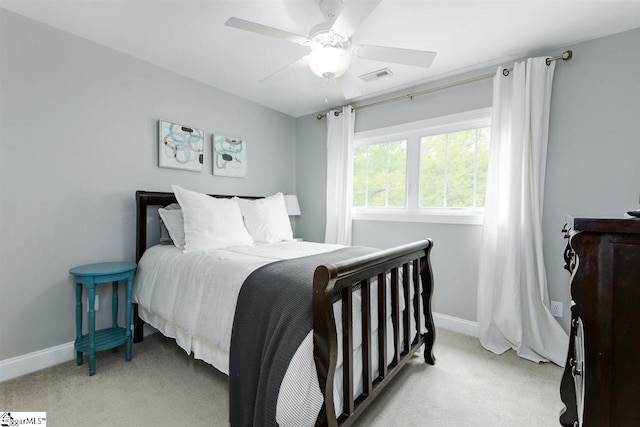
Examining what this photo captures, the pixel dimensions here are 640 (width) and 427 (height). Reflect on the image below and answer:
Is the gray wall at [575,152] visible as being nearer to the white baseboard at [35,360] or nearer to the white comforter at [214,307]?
the white comforter at [214,307]

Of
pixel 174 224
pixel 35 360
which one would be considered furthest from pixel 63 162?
pixel 35 360

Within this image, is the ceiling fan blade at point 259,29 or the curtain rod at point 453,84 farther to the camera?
the curtain rod at point 453,84

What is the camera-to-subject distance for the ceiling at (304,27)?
5.90ft

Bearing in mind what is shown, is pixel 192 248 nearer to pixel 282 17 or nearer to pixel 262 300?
pixel 262 300

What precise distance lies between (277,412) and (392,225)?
7.62ft

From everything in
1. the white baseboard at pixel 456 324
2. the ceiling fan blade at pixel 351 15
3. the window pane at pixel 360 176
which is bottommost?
the white baseboard at pixel 456 324

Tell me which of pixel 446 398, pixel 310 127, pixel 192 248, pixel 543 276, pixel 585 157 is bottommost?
pixel 446 398

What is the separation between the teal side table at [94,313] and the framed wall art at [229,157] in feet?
4.47

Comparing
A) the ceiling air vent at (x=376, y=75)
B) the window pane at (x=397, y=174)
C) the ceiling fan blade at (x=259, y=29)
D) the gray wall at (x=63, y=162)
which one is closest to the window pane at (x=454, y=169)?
the window pane at (x=397, y=174)

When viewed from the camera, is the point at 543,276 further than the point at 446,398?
Yes

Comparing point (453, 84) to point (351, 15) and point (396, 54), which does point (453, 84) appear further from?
point (351, 15)

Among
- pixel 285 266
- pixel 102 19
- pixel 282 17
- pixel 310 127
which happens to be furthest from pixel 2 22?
pixel 310 127

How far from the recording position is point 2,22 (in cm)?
185

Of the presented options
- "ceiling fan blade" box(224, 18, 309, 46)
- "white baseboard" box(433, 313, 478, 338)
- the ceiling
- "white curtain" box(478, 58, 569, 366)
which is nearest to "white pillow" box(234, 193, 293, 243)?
the ceiling
